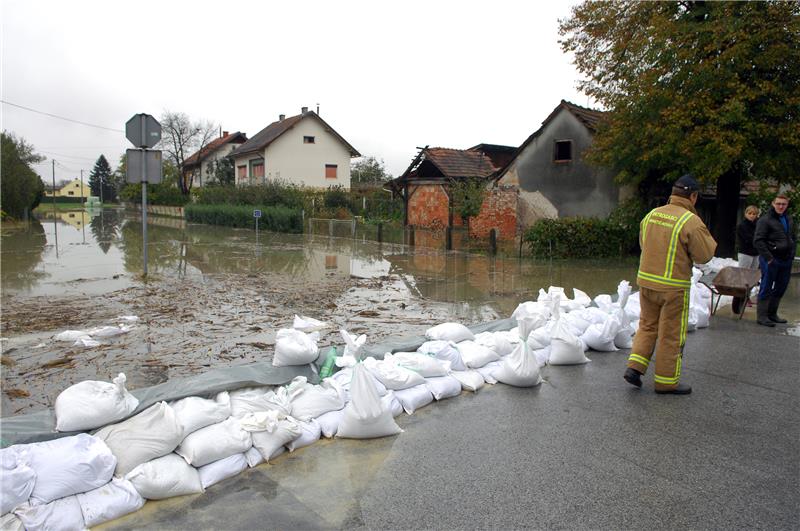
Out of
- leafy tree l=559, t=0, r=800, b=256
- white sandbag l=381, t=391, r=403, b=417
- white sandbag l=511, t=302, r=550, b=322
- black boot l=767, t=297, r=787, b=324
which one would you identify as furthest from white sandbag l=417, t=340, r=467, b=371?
leafy tree l=559, t=0, r=800, b=256

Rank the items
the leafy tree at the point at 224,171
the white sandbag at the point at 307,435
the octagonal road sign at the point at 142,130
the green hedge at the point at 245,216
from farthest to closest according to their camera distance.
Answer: the leafy tree at the point at 224,171, the green hedge at the point at 245,216, the octagonal road sign at the point at 142,130, the white sandbag at the point at 307,435

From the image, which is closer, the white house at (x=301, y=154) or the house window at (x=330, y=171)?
the white house at (x=301, y=154)

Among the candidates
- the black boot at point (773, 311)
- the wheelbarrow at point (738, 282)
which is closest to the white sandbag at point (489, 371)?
the wheelbarrow at point (738, 282)

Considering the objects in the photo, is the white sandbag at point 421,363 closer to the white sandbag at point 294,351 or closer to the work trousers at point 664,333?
the white sandbag at point 294,351

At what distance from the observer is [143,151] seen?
449 inches

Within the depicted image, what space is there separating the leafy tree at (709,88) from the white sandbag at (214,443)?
40.8 feet

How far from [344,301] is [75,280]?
5.86 m

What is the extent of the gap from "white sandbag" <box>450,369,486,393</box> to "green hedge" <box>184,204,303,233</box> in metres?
22.9

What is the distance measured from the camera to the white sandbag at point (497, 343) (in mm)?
5539

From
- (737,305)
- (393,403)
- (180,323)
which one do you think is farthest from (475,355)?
(737,305)

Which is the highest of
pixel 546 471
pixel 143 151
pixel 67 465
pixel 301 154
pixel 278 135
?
pixel 278 135

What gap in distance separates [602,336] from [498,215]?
1630 cm

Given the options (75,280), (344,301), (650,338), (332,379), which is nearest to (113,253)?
(75,280)

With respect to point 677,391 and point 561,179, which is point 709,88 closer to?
point 561,179
